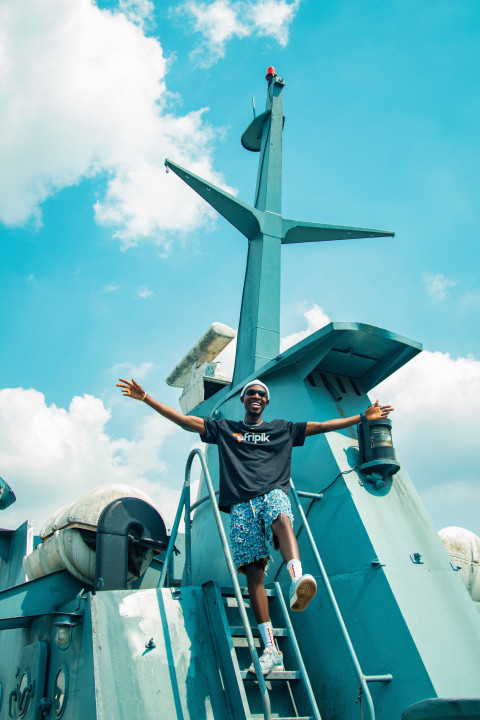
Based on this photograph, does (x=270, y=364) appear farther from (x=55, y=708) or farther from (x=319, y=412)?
(x=55, y=708)

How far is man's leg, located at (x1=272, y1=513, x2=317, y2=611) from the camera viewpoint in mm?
2691

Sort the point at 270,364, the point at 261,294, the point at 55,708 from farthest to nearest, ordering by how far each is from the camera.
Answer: the point at 261,294 < the point at 270,364 < the point at 55,708

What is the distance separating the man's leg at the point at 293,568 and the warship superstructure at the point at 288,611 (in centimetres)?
30

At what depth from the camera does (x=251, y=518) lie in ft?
10.7

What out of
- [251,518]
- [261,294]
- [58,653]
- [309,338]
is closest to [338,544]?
[251,518]

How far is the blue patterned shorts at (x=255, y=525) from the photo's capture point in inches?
126

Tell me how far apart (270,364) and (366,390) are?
3.49ft

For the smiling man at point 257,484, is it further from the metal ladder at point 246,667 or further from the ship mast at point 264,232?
the ship mast at point 264,232

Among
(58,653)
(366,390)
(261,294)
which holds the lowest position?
(58,653)

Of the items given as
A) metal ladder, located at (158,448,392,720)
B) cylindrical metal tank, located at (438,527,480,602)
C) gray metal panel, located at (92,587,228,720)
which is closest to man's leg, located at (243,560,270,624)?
metal ladder, located at (158,448,392,720)

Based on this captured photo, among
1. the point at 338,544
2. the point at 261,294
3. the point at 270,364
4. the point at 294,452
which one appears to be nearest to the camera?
the point at 338,544

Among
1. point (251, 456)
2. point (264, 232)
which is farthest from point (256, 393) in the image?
point (264, 232)

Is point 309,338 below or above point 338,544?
above

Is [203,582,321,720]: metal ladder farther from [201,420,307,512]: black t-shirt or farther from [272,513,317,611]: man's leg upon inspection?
[201,420,307,512]: black t-shirt
